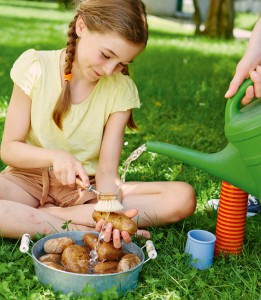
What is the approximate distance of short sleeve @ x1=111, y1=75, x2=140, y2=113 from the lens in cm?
232

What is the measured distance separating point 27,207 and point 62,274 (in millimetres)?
475

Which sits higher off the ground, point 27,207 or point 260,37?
point 260,37

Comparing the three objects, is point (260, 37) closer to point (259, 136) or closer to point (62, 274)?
point (259, 136)

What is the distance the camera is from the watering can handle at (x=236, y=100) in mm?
1859

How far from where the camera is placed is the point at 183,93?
191 inches

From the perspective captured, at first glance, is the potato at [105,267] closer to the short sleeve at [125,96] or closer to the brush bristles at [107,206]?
the brush bristles at [107,206]

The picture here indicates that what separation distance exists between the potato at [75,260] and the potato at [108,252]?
0.05 m

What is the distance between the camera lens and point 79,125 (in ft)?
7.54

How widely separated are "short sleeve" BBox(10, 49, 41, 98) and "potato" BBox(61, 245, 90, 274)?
699 millimetres

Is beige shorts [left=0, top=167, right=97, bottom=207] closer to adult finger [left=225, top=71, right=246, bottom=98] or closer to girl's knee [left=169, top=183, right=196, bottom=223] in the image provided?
girl's knee [left=169, top=183, right=196, bottom=223]

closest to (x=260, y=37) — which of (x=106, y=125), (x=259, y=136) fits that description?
(x=259, y=136)

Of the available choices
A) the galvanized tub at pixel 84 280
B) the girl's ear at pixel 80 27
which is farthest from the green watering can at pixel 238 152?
the girl's ear at pixel 80 27

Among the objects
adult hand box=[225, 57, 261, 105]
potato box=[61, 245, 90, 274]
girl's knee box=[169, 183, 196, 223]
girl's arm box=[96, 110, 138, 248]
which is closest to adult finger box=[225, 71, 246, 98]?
adult hand box=[225, 57, 261, 105]

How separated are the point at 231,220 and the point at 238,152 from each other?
303 millimetres
